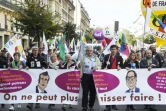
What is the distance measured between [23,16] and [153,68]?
91.5 feet

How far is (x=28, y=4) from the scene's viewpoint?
118 ft

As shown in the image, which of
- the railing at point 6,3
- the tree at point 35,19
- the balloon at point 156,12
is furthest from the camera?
the railing at point 6,3

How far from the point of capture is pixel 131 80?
937cm

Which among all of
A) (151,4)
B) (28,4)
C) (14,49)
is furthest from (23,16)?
(151,4)

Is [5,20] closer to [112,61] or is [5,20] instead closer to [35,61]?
[35,61]

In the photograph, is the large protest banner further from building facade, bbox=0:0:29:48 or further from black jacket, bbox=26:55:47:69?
building facade, bbox=0:0:29:48

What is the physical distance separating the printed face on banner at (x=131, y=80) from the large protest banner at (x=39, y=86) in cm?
137

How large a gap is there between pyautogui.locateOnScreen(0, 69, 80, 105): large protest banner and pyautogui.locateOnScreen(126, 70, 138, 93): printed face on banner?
4.49 feet

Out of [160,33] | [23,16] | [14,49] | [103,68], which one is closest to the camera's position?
[103,68]

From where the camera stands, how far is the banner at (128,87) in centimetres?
934

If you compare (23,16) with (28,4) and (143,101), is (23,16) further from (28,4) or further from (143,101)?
(143,101)

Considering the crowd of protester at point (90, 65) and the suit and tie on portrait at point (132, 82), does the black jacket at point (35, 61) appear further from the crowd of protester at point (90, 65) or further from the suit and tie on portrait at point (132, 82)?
the suit and tie on portrait at point (132, 82)

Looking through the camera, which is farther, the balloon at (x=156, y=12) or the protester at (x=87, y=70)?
the balloon at (x=156, y=12)

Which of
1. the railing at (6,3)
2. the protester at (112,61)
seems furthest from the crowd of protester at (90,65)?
the railing at (6,3)
